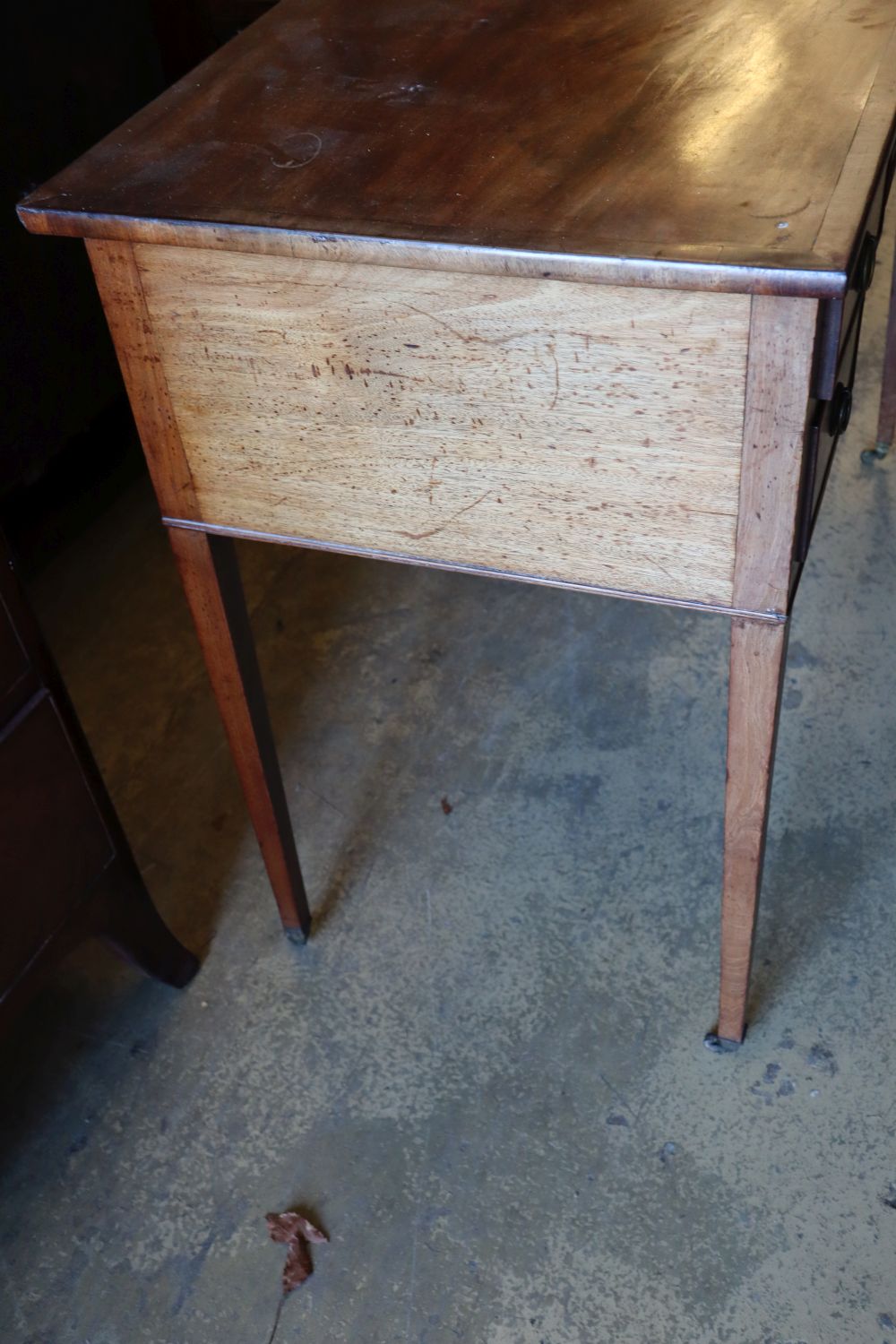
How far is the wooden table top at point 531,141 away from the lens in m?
0.91

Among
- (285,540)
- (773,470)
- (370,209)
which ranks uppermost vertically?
(370,209)

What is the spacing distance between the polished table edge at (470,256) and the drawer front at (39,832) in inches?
17.7

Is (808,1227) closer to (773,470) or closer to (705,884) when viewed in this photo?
(705,884)

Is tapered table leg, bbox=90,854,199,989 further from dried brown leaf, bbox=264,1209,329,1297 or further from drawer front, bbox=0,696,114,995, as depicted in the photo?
dried brown leaf, bbox=264,1209,329,1297

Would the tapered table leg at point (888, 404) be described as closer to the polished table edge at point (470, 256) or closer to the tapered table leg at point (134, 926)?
the polished table edge at point (470, 256)

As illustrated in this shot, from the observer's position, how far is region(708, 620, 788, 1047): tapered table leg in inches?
42.3

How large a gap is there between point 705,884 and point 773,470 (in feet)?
2.52

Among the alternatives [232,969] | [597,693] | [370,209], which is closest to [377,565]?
[597,693]

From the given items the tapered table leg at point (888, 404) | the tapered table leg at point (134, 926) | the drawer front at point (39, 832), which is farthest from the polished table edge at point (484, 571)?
the tapered table leg at point (888, 404)

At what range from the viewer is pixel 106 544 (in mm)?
2223

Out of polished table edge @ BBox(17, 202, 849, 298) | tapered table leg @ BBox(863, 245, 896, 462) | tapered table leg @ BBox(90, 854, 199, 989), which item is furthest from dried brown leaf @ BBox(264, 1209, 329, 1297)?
tapered table leg @ BBox(863, 245, 896, 462)

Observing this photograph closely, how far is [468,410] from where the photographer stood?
102 cm

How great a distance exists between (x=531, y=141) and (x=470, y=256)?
20 centimetres

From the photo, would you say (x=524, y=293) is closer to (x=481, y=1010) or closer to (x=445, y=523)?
(x=445, y=523)
